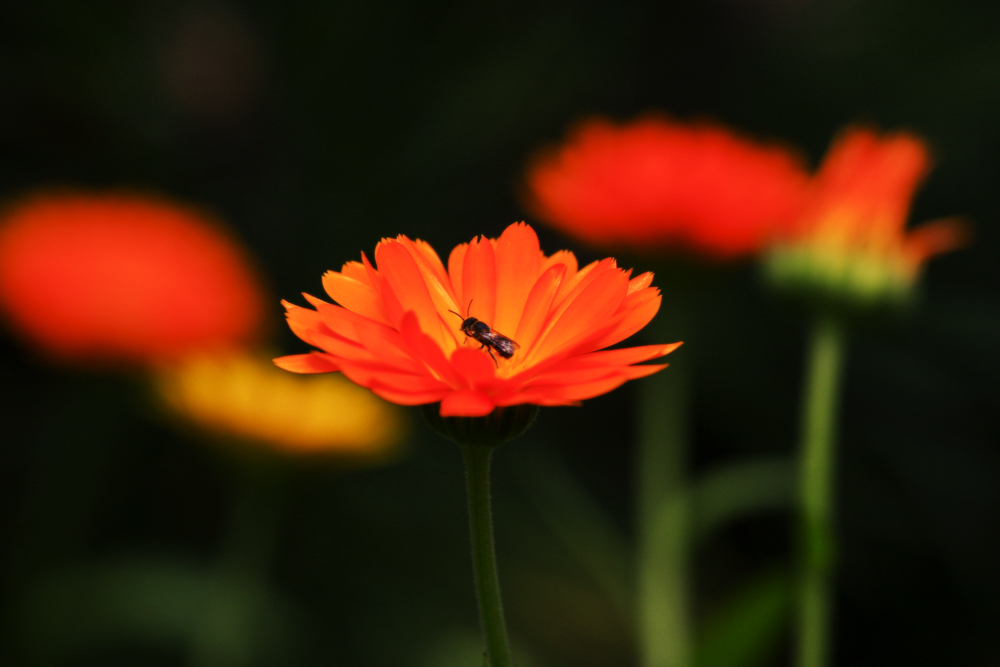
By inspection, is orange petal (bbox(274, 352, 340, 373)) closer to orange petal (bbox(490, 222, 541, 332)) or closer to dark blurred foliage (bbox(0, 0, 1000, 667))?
orange petal (bbox(490, 222, 541, 332))

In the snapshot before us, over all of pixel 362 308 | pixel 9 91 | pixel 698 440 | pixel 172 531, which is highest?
pixel 9 91

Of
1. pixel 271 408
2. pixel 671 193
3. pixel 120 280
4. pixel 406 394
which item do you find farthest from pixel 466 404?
pixel 120 280

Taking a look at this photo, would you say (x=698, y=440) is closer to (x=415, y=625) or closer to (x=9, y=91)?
(x=415, y=625)

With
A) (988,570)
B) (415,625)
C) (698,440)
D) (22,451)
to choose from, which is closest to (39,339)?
(22,451)

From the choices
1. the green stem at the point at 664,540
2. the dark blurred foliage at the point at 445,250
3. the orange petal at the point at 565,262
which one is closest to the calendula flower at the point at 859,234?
the green stem at the point at 664,540

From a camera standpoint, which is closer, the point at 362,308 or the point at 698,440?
the point at 362,308
